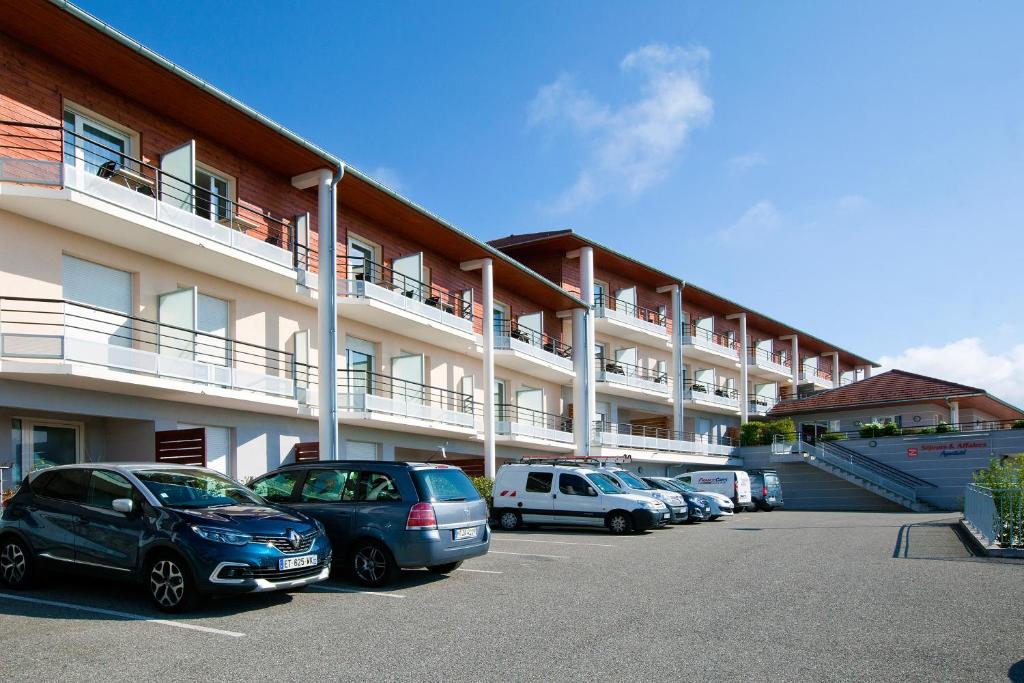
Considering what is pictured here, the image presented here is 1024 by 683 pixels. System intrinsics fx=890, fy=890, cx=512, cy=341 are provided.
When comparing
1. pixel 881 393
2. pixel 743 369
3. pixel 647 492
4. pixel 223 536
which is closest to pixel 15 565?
pixel 223 536

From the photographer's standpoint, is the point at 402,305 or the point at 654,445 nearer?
the point at 402,305

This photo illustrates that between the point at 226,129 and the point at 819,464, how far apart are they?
31467 millimetres

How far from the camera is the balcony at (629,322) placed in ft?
125

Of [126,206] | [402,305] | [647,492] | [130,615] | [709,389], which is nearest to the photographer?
[130,615]

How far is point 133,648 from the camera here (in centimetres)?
750

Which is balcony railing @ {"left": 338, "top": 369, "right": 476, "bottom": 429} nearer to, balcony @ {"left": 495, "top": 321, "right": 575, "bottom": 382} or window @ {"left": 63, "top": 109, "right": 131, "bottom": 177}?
balcony @ {"left": 495, "top": 321, "right": 575, "bottom": 382}

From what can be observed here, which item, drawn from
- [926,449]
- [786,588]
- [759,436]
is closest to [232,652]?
[786,588]

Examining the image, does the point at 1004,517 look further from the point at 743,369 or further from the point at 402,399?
the point at 743,369

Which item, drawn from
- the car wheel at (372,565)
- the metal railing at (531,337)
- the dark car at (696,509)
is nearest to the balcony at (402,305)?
the metal railing at (531,337)

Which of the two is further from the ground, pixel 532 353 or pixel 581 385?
pixel 532 353

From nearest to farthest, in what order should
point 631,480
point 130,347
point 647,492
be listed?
point 130,347
point 647,492
point 631,480

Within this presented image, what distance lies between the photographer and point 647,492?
21172mm

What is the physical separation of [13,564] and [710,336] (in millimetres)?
41823

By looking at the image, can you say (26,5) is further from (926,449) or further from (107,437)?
(926,449)
